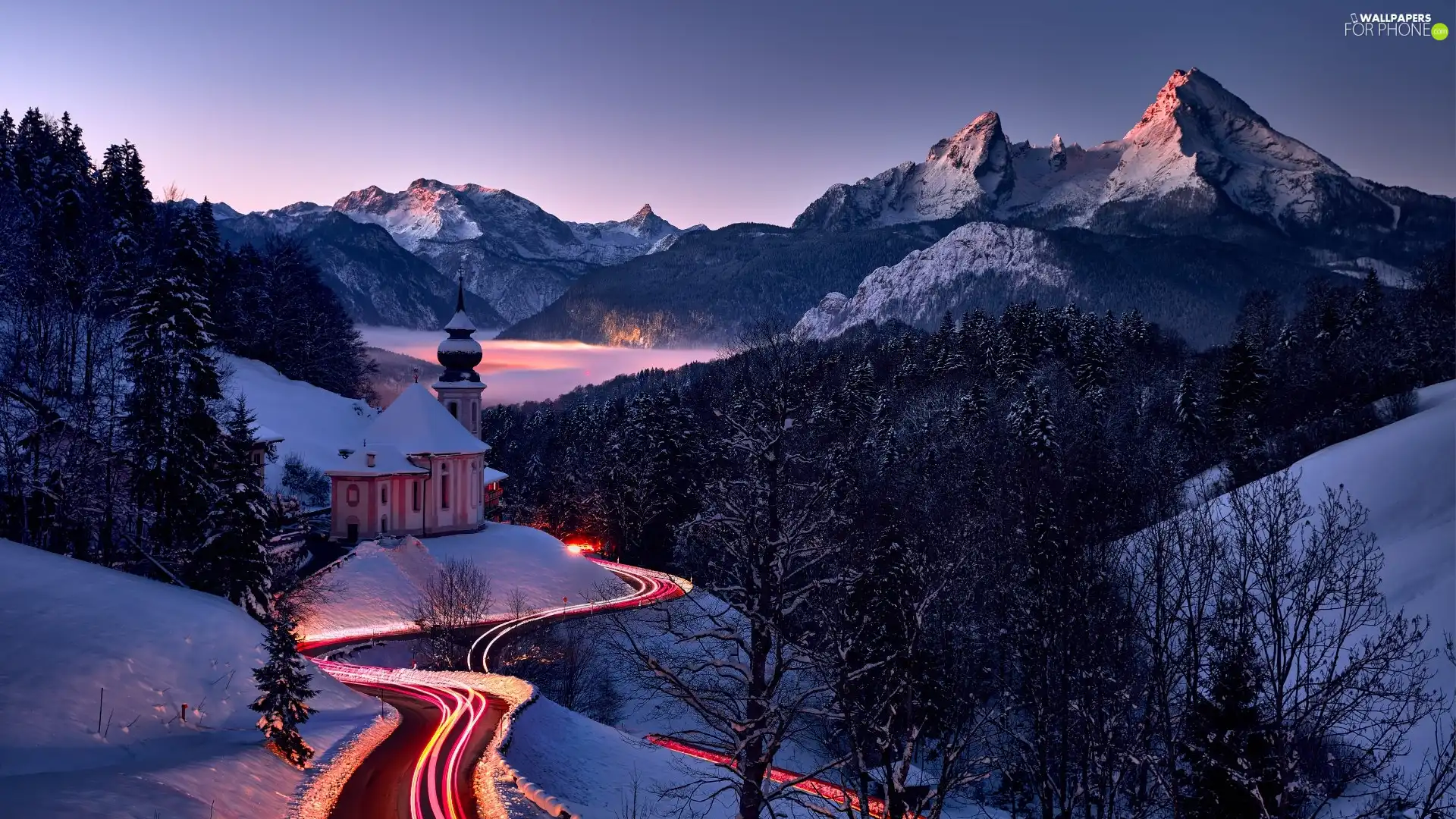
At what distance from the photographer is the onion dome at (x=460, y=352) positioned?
61.1 meters

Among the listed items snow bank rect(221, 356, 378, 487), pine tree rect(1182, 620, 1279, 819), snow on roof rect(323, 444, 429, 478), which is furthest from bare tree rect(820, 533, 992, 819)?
snow bank rect(221, 356, 378, 487)

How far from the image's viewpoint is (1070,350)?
9531 centimetres

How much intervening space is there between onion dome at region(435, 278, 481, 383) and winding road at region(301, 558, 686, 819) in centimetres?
2754

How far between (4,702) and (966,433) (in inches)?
2560

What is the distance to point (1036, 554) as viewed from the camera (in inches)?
850

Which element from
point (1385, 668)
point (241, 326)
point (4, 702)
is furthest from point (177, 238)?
point (1385, 668)

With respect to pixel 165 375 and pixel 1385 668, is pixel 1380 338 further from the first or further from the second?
pixel 165 375

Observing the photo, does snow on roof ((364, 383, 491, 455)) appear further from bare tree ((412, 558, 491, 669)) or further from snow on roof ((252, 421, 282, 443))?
bare tree ((412, 558, 491, 669))

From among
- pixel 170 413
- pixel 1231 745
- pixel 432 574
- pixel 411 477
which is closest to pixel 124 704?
pixel 170 413

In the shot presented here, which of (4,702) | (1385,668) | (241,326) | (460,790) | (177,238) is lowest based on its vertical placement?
(460,790)

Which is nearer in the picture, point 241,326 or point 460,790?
point 460,790

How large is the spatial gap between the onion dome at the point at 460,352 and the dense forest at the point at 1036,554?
1529 cm

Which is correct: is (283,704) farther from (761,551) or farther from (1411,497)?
(1411,497)

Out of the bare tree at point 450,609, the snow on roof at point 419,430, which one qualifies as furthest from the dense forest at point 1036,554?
the snow on roof at point 419,430
